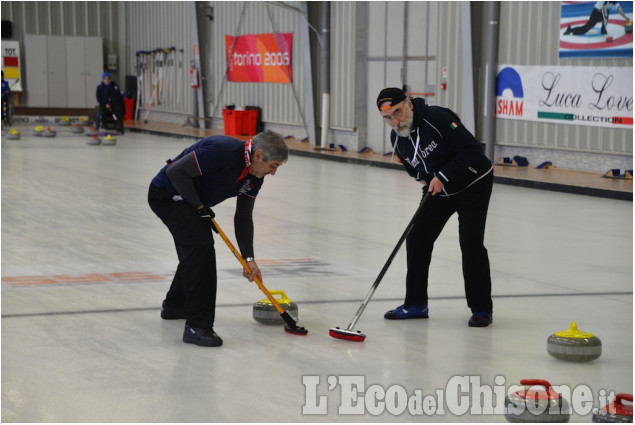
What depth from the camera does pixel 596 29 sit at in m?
16.3

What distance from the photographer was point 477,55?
18.9m

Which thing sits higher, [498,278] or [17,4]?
[17,4]

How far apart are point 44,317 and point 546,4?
501 inches

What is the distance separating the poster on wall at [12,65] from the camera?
34.8 metres

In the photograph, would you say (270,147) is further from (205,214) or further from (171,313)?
(171,313)

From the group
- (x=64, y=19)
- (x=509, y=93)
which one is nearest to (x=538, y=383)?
(x=509, y=93)

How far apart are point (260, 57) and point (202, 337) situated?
21.4 metres

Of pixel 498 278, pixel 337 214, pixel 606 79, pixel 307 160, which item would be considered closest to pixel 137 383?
pixel 498 278

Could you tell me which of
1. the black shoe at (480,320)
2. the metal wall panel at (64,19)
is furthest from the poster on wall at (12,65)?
the black shoe at (480,320)

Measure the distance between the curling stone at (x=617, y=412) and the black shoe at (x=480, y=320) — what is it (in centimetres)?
202

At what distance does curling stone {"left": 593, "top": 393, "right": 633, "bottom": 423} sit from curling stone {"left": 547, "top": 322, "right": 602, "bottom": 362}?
1.10 meters

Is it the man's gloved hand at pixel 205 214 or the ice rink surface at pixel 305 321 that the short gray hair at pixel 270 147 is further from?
the ice rink surface at pixel 305 321

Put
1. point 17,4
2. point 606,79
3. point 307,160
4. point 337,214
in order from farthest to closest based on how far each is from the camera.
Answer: point 17,4 → point 307,160 → point 606,79 → point 337,214

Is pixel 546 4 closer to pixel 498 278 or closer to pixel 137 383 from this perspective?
pixel 498 278
